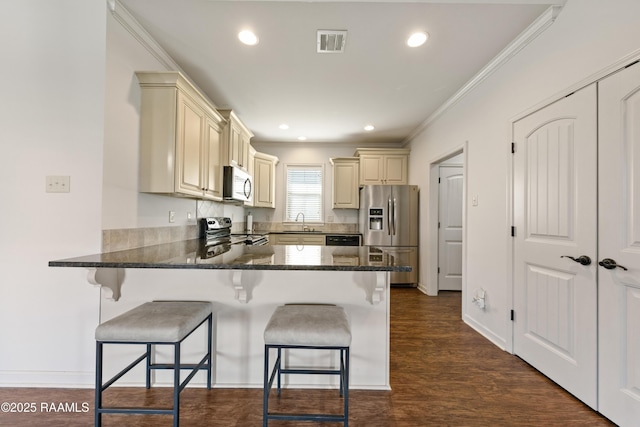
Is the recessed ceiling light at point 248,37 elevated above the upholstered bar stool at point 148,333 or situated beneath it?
elevated above

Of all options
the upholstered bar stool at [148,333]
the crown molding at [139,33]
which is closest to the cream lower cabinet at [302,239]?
the crown molding at [139,33]

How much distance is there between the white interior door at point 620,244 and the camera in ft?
4.80

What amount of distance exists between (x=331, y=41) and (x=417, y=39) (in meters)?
0.70

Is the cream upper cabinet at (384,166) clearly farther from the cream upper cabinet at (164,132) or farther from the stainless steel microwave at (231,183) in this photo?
the cream upper cabinet at (164,132)

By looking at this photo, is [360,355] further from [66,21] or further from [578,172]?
[66,21]

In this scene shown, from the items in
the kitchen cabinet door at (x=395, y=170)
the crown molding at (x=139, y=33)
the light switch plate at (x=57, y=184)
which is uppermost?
the crown molding at (x=139, y=33)

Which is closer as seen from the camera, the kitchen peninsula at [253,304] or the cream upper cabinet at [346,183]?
the kitchen peninsula at [253,304]

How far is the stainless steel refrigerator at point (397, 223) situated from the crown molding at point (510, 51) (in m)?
1.44

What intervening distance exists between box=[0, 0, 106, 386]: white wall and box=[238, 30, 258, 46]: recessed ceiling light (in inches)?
35.6

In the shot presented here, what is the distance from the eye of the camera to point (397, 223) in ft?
14.8

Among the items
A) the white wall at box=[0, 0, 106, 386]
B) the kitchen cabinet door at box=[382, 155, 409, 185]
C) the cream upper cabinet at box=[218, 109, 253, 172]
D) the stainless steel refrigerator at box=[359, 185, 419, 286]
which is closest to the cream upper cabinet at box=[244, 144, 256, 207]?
the cream upper cabinet at box=[218, 109, 253, 172]

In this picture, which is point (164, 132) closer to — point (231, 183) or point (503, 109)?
point (231, 183)

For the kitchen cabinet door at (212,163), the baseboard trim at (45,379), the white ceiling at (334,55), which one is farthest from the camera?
the kitchen cabinet door at (212,163)

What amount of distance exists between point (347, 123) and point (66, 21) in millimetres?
3200
